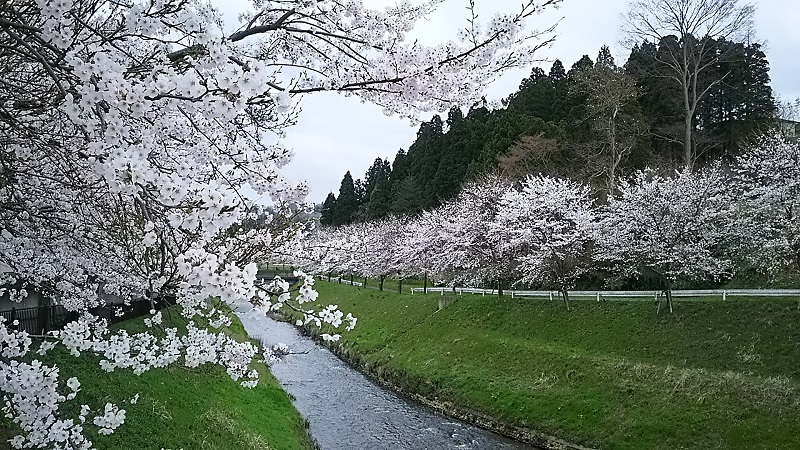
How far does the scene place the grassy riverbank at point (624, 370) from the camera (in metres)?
13.7

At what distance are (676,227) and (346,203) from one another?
179 ft

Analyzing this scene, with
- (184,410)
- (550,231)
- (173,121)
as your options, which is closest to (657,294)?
(550,231)

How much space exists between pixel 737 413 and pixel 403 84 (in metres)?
13.1

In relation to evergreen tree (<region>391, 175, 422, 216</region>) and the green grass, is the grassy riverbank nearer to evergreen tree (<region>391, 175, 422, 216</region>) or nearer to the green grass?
the green grass

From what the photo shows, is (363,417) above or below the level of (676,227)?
below

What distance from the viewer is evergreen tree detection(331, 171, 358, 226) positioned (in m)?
70.1

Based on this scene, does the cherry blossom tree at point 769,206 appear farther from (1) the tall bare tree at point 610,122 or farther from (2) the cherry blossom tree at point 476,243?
(2) the cherry blossom tree at point 476,243

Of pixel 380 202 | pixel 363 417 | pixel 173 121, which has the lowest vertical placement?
pixel 363 417

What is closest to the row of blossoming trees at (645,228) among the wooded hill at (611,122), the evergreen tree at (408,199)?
the wooded hill at (611,122)

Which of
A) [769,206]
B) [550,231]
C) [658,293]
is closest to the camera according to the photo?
[769,206]

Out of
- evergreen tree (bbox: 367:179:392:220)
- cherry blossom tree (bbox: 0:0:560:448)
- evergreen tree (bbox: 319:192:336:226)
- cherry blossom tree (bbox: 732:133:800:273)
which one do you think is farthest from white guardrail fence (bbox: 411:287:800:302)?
evergreen tree (bbox: 319:192:336:226)

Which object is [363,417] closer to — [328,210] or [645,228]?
[645,228]

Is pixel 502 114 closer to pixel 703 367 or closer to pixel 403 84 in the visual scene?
pixel 703 367

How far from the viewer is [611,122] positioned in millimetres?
27406
